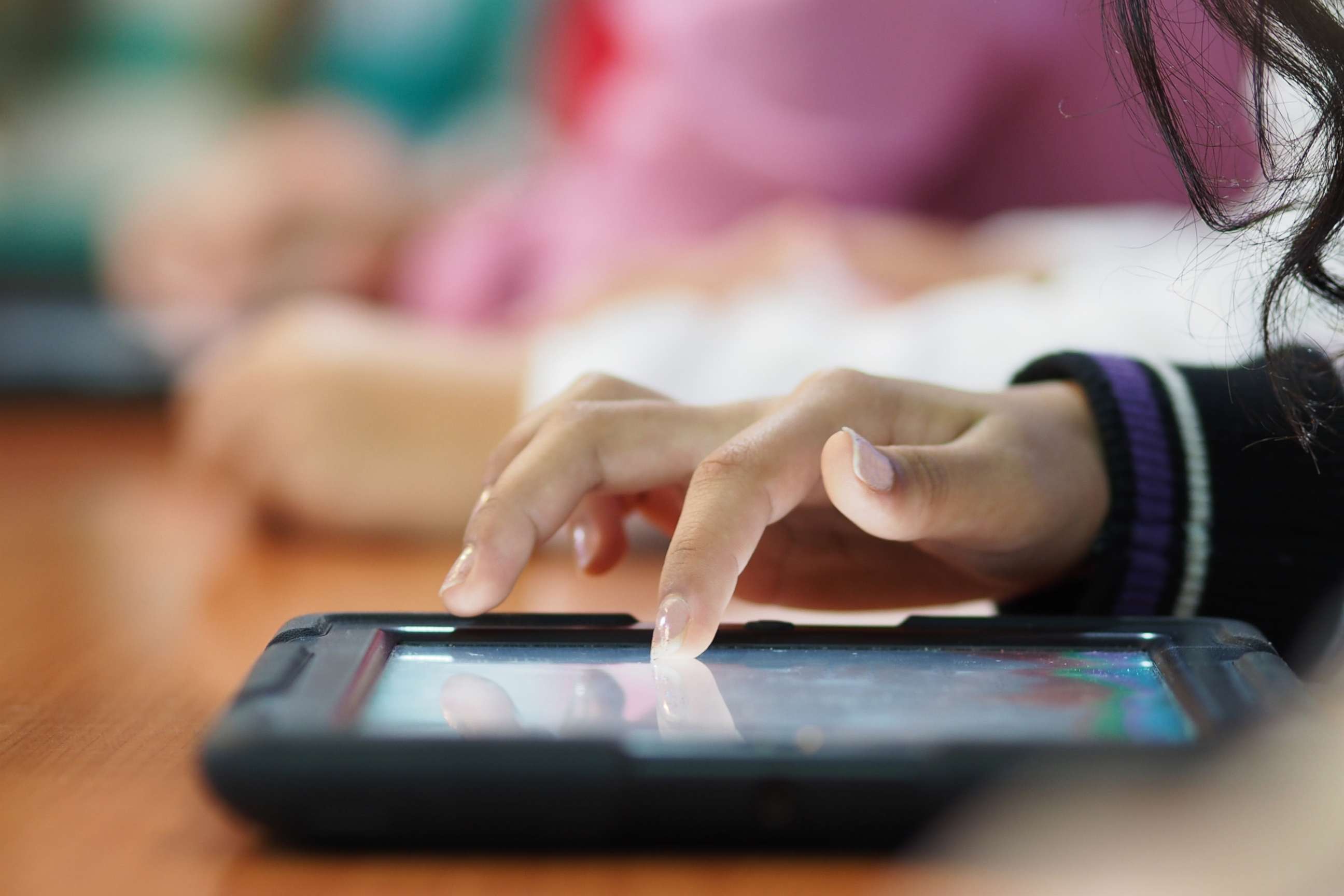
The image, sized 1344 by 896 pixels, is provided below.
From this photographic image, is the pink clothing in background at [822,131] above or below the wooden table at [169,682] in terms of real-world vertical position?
above

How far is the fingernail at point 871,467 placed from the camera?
0.32m

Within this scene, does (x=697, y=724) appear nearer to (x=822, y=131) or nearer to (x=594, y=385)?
(x=594, y=385)

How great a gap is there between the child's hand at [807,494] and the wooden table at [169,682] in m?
0.05

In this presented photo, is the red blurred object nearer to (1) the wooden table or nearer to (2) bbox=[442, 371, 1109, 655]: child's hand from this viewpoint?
(1) the wooden table

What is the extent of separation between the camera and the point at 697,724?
0.81ft

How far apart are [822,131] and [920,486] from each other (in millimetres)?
675

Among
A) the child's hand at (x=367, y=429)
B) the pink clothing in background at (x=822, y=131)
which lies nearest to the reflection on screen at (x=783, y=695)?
the child's hand at (x=367, y=429)

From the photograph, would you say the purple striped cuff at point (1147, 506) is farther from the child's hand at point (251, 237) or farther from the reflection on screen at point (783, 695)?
the child's hand at point (251, 237)

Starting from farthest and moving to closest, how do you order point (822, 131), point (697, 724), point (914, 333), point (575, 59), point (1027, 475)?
point (575, 59) < point (822, 131) < point (914, 333) < point (1027, 475) < point (697, 724)

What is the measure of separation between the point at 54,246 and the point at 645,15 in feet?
2.41

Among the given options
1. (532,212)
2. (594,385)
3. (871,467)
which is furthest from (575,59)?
(871,467)

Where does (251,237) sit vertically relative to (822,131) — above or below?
below

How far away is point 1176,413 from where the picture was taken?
0.38 metres

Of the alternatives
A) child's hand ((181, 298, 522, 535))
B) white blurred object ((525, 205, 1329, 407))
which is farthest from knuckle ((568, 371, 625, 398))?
child's hand ((181, 298, 522, 535))
